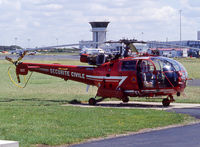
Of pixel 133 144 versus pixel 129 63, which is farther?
pixel 129 63

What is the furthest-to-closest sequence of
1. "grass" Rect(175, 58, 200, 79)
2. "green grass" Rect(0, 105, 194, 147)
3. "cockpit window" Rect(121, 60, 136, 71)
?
"grass" Rect(175, 58, 200, 79), "cockpit window" Rect(121, 60, 136, 71), "green grass" Rect(0, 105, 194, 147)

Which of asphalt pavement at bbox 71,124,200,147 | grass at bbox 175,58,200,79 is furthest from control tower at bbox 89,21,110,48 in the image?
asphalt pavement at bbox 71,124,200,147

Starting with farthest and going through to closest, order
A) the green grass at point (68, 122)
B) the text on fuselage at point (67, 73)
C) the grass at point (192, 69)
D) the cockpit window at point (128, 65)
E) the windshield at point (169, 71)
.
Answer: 1. the grass at point (192, 69)
2. the text on fuselage at point (67, 73)
3. the cockpit window at point (128, 65)
4. the windshield at point (169, 71)
5. the green grass at point (68, 122)

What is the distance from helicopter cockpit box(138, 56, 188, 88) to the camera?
763 inches

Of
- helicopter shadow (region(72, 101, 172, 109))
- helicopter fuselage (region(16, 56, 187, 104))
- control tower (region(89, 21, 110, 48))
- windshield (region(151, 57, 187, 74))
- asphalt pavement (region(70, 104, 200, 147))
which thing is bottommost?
helicopter shadow (region(72, 101, 172, 109))

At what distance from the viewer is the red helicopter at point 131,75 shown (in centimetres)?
1947

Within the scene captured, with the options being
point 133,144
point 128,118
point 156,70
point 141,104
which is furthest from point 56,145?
point 141,104

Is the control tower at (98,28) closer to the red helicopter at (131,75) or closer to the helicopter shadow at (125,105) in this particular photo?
the red helicopter at (131,75)

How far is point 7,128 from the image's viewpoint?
14305mm

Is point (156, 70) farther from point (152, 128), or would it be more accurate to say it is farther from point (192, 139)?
point (192, 139)

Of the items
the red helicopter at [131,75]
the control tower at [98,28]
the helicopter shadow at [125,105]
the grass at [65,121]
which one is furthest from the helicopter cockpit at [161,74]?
the control tower at [98,28]

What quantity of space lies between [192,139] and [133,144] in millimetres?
1907

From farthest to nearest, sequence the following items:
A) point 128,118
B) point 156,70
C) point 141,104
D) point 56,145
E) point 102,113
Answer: point 141,104 < point 156,70 < point 102,113 < point 128,118 < point 56,145

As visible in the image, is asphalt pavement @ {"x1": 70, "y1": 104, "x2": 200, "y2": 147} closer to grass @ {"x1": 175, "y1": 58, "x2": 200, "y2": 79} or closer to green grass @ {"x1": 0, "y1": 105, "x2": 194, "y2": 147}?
green grass @ {"x1": 0, "y1": 105, "x2": 194, "y2": 147}
